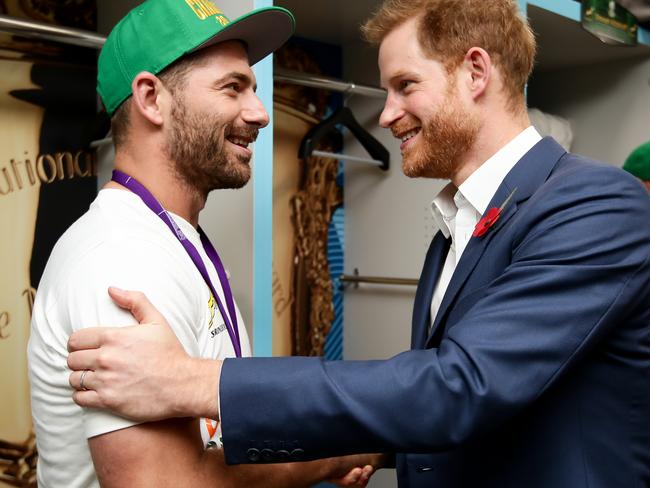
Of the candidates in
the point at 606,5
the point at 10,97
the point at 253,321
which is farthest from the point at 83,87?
the point at 606,5

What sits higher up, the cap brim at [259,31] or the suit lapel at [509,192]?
the cap brim at [259,31]

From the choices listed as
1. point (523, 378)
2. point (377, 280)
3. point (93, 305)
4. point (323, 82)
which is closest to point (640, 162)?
point (377, 280)

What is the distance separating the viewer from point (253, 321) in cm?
124

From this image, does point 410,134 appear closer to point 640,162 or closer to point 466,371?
point 466,371

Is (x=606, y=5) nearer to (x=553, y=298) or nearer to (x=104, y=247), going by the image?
(x=553, y=298)

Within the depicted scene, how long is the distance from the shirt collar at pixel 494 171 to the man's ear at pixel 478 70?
105 mm

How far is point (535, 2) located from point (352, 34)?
0.50 metres

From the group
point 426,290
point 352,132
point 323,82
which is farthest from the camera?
point 352,132

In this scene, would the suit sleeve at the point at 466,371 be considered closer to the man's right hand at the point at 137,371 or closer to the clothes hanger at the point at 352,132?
the man's right hand at the point at 137,371

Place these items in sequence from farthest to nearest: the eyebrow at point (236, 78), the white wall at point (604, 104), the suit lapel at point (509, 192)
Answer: the white wall at point (604, 104), the eyebrow at point (236, 78), the suit lapel at point (509, 192)

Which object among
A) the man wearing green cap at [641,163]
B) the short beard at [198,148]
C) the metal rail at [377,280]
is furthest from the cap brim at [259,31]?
the man wearing green cap at [641,163]

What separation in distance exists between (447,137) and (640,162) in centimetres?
108

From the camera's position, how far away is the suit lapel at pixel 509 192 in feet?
3.33

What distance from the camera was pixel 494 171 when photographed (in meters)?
1.17
